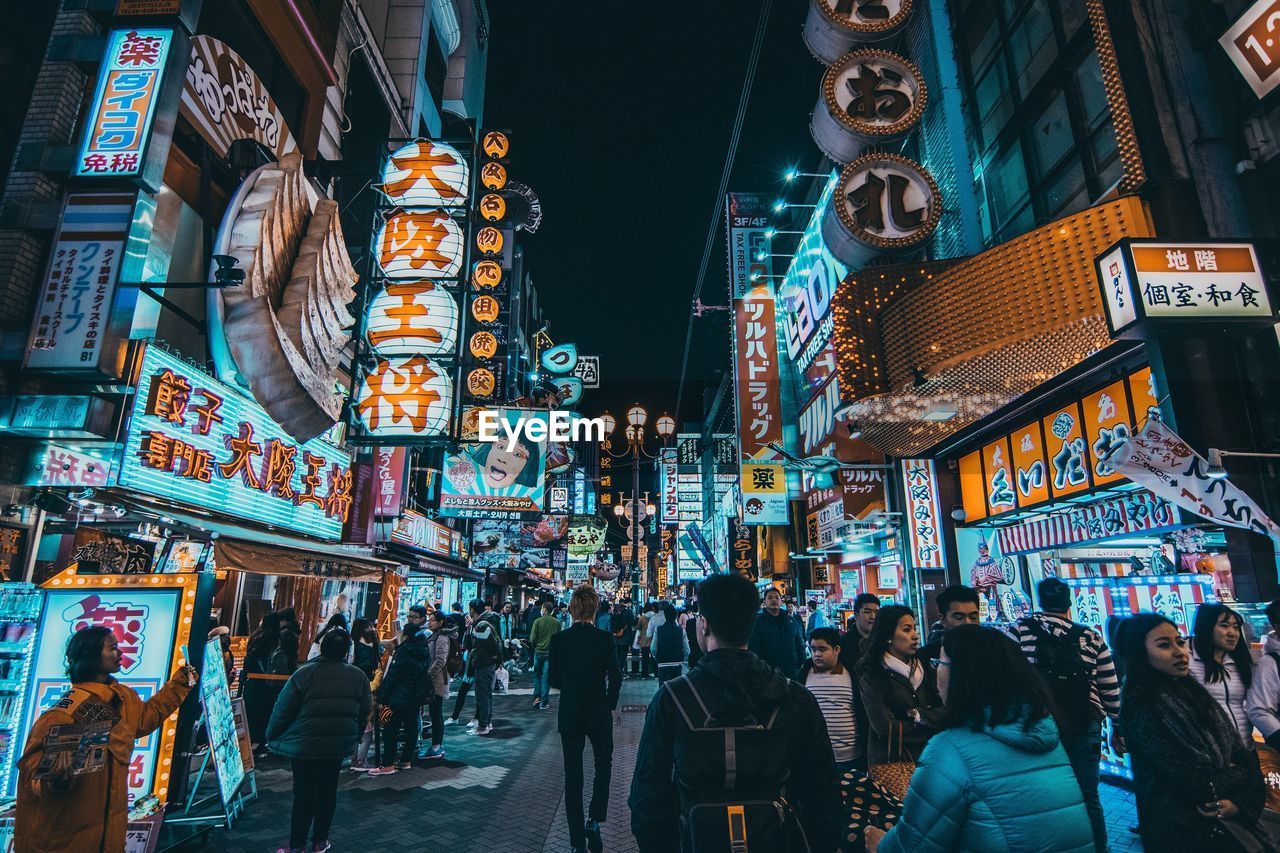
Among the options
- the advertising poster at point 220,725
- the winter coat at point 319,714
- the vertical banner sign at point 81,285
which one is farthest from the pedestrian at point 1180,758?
the vertical banner sign at point 81,285

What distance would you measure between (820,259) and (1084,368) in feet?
25.8

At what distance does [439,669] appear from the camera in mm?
10070

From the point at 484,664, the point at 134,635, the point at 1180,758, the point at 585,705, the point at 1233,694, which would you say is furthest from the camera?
the point at 484,664

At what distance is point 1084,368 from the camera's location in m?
9.19

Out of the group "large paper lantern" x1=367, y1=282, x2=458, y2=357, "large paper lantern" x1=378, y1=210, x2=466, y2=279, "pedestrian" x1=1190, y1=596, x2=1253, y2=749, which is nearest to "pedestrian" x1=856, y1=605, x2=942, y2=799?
"pedestrian" x1=1190, y1=596, x2=1253, y2=749

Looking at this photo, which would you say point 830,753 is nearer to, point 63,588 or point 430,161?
point 63,588

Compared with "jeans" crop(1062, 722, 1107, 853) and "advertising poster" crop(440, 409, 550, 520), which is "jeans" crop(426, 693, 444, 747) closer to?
"jeans" crop(1062, 722, 1107, 853)

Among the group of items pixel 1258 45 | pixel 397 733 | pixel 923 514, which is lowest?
pixel 397 733

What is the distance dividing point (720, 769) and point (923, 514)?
39.1ft

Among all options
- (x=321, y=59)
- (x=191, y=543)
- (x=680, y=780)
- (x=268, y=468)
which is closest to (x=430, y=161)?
(x=321, y=59)

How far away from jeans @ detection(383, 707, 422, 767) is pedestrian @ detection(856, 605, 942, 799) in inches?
251

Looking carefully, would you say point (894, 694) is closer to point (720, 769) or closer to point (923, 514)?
point (720, 769)

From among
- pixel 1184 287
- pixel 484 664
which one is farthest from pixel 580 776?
pixel 1184 287

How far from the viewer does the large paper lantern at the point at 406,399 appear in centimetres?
1196
